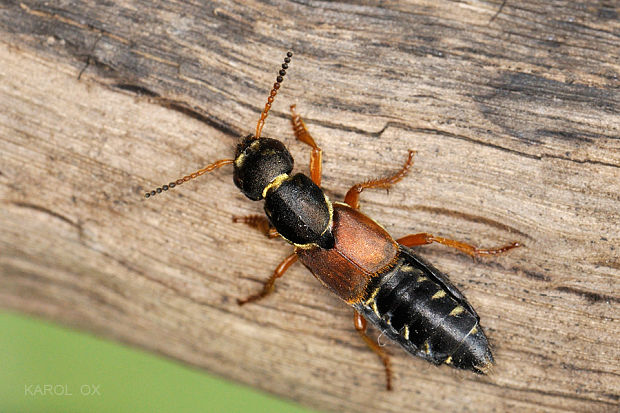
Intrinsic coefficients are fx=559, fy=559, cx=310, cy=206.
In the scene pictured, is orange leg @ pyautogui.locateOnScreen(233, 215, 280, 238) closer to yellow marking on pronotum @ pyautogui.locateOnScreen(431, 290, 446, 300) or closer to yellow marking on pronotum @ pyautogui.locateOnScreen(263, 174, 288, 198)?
yellow marking on pronotum @ pyautogui.locateOnScreen(263, 174, 288, 198)

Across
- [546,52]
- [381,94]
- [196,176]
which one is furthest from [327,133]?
[546,52]

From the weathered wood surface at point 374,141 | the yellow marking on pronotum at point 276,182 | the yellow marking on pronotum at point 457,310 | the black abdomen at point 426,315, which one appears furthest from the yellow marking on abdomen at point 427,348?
the yellow marking on pronotum at point 276,182

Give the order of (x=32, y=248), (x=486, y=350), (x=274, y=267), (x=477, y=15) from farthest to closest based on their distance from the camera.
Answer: (x=32, y=248) < (x=274, y=267) < (x=477, y=15) < (x=486, y=350)

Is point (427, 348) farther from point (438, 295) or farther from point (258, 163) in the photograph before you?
point (258, 163)

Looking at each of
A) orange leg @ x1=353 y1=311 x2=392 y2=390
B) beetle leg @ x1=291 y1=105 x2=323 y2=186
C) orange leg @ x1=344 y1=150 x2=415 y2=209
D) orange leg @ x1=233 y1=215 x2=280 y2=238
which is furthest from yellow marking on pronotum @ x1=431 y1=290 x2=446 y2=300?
orange leg @ x1=233 y1=215 x2=280 y2=238

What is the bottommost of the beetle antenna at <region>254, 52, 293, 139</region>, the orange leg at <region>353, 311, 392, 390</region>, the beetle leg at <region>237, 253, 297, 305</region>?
the orange leg at <region>353, 311, 392, 390</region>

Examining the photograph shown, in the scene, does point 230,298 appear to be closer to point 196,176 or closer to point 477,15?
point 196,176

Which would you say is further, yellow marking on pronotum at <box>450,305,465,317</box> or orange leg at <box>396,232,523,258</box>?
orange leg at <box>396,232,523,258</box>
